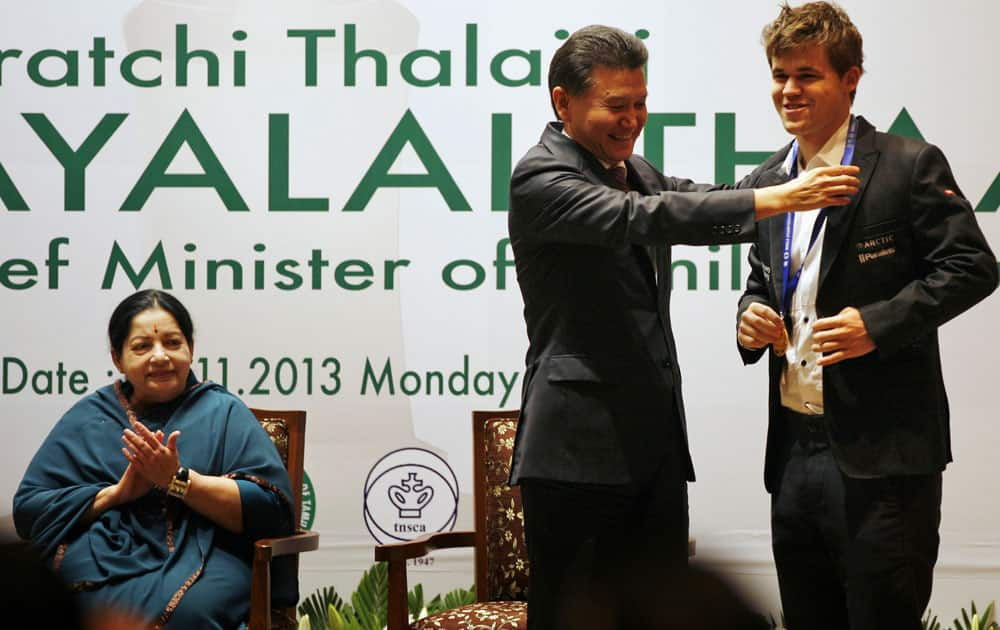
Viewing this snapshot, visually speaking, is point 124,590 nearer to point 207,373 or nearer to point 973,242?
point 207,373

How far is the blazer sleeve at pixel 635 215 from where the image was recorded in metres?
2.22

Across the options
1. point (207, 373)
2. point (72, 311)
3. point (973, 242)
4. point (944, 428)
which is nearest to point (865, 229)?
point (973, 242)

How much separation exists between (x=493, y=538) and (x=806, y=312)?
1.49 metres

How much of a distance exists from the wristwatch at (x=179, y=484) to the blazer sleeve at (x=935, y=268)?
1.78 m

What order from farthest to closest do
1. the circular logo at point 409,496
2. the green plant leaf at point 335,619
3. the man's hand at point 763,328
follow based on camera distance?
the circular logo at point 409,496, the green plant leaf at point 335,619, the man's hand at point 763,328

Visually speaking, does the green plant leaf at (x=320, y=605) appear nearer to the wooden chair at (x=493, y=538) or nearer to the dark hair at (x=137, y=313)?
the wooden chair at (x=493, y=538)

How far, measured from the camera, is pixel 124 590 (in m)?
3.02

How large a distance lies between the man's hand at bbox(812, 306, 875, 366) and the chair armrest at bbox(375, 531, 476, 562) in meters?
1.44

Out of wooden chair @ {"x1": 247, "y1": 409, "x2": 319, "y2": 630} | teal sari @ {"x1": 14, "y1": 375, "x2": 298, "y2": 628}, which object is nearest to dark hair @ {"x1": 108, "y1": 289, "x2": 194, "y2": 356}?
A: teal sari @ {"x1": 14, "y1": 375, "x2": 298, "y2": 628}

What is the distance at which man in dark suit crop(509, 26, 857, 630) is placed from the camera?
225 centimetres

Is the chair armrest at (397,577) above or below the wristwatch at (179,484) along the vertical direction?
below

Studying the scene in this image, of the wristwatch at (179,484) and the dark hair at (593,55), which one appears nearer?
the dark hair at (593,55)

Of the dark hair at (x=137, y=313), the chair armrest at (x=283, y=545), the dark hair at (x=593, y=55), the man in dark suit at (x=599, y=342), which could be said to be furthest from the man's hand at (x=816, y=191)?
the dark hair at (x=137, y=313)

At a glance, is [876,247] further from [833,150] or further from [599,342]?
[599,342]
